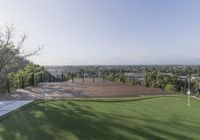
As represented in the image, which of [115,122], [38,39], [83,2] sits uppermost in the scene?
[83,2]

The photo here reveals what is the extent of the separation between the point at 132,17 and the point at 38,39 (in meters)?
7.30

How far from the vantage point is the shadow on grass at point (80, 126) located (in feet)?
12.2

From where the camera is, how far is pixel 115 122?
15.2 feet

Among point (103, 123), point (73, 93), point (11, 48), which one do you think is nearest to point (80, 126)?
point (103, 123)

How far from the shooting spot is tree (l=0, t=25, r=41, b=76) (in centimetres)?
1494

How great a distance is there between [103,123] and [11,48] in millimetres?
13370

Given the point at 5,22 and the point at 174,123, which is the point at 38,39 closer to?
the point at 5,22

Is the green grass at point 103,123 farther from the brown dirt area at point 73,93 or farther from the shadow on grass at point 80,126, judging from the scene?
the brown dirt area at point 73,93

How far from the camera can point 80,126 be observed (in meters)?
4.31

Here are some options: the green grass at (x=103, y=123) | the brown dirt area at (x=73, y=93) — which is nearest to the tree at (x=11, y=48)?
the brown dirt area at (x=73, y=93)

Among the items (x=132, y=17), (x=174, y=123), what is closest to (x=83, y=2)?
(x=132, y=17)

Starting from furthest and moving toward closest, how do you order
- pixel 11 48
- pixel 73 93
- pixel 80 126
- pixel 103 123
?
pixel 11 48
pixel 73 93
pixel 103 123
pixel 80 126

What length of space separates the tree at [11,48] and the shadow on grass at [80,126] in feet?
33.9

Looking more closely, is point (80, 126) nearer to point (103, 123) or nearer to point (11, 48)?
point (103, 123)
